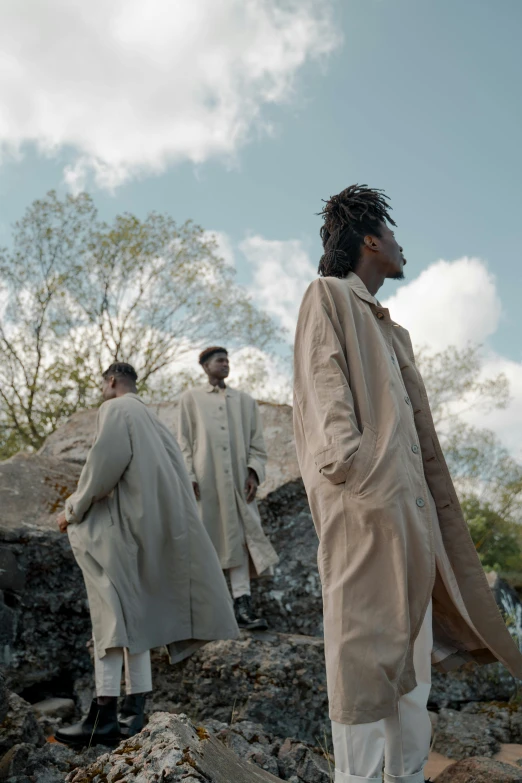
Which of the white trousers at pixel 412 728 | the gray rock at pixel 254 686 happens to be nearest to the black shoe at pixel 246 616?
the gray rock at pixel 254 686

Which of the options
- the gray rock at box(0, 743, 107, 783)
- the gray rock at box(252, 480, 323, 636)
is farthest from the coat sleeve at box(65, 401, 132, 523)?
the gray rock at box(252, 480, 323, 636)

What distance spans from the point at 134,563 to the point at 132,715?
820 mm

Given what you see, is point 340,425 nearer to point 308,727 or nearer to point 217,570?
point 217,570

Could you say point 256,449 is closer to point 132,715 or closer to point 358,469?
point 132,715

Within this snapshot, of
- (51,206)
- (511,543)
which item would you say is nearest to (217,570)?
(511,543)

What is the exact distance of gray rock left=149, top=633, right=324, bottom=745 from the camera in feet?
15.4

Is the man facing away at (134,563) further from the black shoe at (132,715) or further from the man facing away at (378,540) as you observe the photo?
the man facing away at (378,540)

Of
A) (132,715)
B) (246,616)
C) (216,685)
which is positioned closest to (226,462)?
(246,616)

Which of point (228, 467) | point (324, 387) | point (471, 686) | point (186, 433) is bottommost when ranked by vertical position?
point (471, 686)

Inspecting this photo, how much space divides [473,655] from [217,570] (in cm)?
205

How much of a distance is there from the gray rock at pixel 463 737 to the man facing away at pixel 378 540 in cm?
185

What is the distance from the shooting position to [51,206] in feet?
54.9

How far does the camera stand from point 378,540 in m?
2.45

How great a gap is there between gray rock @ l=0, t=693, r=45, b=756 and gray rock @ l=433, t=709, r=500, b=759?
7.76 feet
